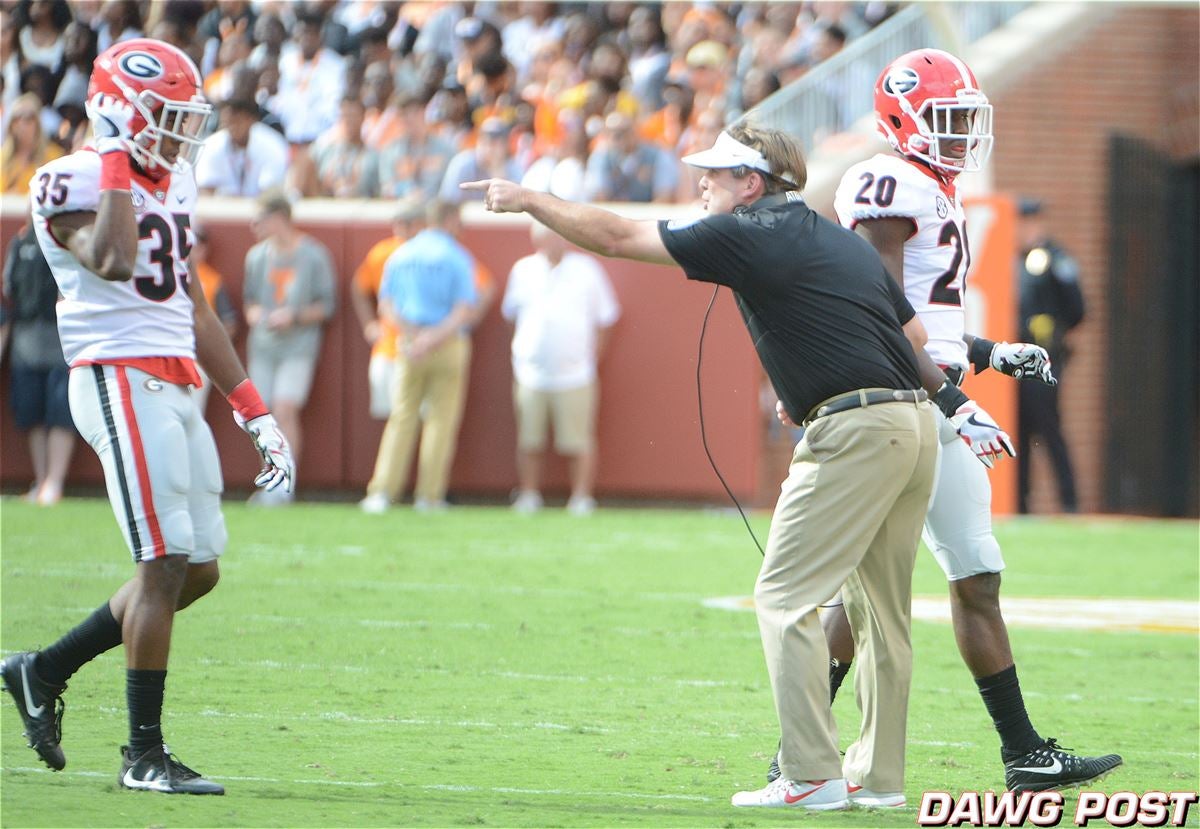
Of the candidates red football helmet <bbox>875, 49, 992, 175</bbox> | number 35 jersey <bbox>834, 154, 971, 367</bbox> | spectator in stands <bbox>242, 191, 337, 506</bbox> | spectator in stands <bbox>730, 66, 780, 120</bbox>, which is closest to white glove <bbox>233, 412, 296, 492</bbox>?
number 35 jersey <bbox>834, 154, 971, 367</bbox>

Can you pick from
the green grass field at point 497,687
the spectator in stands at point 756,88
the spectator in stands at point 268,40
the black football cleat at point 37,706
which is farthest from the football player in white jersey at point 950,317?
the spectator in stands at point 268,40

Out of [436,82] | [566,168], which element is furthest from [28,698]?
[436,82]

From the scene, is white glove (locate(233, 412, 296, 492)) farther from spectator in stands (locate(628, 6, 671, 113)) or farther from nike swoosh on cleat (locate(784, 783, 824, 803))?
spectator in stands (locate(628, 6, 671, 113))

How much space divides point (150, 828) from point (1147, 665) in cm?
485

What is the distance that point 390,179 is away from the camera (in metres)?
14.6

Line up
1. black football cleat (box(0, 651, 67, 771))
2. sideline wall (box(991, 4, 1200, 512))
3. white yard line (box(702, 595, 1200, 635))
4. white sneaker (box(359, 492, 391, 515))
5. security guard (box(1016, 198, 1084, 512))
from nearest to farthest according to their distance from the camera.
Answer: black football cleat (box(0, 651, 67, 771)) → white yard line (box(702, 595, 1200, 635)) → white sneaker (box(359, 492, 391, 515)) → security guard (box(1016, 198, 1084, 512)) → sideline wall (box(991, 4, 1200, 512))

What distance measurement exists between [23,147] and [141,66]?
926 centimetres

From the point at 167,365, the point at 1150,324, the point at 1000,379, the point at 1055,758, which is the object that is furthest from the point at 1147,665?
the point at 1150,324

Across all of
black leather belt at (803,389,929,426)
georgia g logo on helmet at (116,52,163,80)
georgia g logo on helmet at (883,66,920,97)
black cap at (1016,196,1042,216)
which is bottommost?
black leather belt at (803,389,929,426)

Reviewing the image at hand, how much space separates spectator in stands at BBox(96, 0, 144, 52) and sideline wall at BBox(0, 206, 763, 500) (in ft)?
6.95

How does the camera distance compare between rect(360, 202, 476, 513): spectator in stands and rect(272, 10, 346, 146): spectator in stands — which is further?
rect(272, 10, 346, 146): spectator in stands

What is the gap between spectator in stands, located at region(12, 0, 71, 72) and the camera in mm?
14898

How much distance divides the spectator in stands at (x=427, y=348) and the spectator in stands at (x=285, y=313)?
0.63 m

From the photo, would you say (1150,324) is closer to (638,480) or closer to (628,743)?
(638,480)
